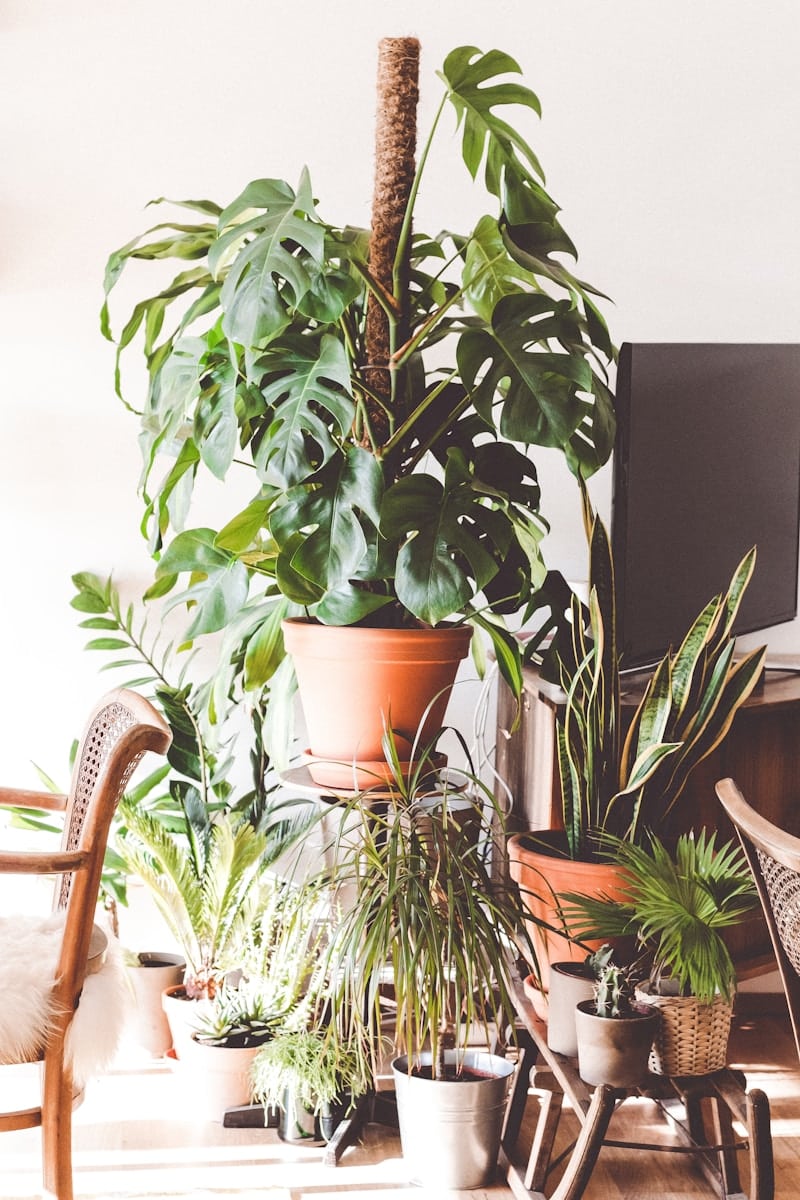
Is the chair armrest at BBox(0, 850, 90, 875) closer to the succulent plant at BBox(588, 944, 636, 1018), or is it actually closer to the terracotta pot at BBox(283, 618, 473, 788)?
the terracotta pot at BBox(283, 618, 473, 788)

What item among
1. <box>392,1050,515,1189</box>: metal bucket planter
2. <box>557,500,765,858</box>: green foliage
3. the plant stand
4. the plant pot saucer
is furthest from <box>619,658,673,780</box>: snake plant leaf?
<box>392,1050,515,1189</box>: metal bucket planter

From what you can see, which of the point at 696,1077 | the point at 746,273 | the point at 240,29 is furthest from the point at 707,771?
the point at 240,29

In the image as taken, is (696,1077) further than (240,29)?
No

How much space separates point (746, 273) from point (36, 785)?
6.96ft

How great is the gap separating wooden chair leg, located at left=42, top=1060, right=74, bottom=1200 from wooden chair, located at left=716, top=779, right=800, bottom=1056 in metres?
1.04

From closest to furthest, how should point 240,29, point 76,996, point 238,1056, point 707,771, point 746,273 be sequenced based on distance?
point 76,996
point 238,1056
point 707,771
point 240,29
point 746,273

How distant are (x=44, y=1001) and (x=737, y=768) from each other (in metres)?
1.53

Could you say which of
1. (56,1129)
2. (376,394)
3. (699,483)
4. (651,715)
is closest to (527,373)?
(376,394)

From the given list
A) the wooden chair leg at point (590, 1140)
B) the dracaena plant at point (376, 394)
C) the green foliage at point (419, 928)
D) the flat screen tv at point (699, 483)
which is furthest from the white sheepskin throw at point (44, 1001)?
the flat screen tv at point (699, 483)

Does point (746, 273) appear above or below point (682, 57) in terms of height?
below

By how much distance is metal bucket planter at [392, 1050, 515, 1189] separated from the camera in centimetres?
212

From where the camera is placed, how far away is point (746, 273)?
10.2ft

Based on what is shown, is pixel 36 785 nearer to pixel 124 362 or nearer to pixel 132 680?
pixel 132 680

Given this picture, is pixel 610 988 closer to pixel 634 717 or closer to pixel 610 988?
pixel 610 988
